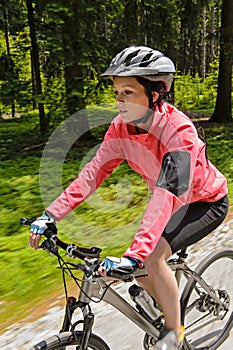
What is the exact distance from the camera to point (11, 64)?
14.1 meters

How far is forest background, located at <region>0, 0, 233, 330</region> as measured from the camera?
5121mm

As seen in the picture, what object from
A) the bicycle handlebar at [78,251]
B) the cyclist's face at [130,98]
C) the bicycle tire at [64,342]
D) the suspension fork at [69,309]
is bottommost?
the bicycle tire at [64,342]

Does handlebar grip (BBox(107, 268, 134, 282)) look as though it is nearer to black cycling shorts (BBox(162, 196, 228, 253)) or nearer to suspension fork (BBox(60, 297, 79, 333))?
suspension fork (BBox(60, 297, 79, 333))

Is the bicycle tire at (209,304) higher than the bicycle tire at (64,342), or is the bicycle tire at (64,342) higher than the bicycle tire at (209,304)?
the bicycle tire at (64,342)

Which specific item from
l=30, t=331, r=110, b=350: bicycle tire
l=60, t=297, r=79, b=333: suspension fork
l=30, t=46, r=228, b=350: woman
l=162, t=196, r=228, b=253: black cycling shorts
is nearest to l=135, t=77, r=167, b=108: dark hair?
l=30, t=46, r=228, b=350: woman

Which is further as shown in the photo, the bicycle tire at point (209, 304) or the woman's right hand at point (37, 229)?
the bicycle tire at point (209, 304)

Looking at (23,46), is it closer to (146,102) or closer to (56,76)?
(56,76)

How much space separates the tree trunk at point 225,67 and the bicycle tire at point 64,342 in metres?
14.2

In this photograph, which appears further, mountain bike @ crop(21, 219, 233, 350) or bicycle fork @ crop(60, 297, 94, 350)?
bicycle fork @ crop(60, 297, 94, 350)

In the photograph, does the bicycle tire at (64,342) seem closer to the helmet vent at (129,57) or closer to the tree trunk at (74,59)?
the helmet vent at (129,57)

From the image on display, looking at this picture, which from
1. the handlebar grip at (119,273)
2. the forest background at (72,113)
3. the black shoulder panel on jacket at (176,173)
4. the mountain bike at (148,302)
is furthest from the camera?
the forest background at (72,113)

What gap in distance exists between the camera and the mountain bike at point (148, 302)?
7.41ft

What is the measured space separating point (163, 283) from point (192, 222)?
0.45 meters

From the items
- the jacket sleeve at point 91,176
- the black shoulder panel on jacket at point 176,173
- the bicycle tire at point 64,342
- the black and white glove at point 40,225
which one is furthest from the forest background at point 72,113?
the bicycle tire at point 64,342
